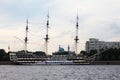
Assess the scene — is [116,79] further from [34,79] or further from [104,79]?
[34,79]

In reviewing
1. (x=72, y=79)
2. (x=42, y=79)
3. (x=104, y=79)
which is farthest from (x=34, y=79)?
(x=104, y=79)

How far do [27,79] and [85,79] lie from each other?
13.6 m

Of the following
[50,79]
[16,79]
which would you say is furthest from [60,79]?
[16,79]

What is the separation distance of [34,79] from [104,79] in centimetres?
1579

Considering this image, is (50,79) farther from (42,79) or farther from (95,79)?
(95,79)

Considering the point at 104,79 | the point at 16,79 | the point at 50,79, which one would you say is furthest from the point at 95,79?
the point at 16,79

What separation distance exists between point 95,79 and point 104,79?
2054mm

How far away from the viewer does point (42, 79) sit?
99562 millimetres

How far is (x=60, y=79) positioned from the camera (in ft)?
329

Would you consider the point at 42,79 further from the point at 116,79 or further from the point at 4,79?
the point at 116,79

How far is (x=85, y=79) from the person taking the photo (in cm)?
10288

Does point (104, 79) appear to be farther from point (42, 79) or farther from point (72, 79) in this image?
point (42, 79)

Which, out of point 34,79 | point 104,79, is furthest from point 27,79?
point 104,79

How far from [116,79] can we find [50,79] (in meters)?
14.6
